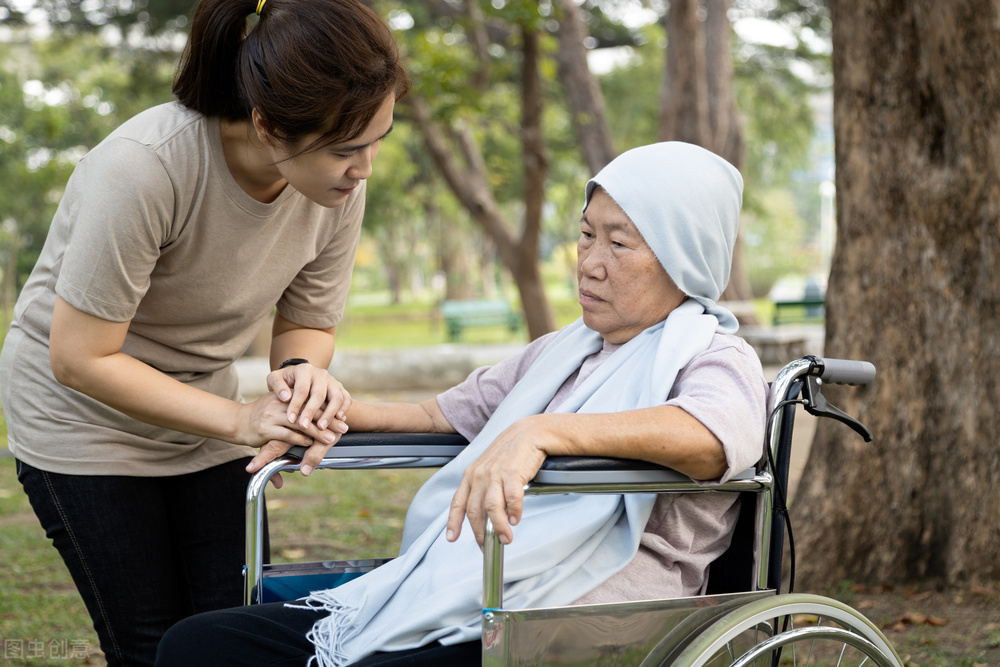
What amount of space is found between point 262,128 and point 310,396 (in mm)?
525

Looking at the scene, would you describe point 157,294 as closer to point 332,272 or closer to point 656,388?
point 332,272

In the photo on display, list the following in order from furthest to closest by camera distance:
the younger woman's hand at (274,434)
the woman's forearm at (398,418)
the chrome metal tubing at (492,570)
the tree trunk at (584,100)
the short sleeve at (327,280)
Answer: the tree trunk at (584,100) < the short sleeve at (327,280) < the woman's forearm at (398,418) < the younger woman's hand at (274,434) < the chrome metal tubing at (492,570)

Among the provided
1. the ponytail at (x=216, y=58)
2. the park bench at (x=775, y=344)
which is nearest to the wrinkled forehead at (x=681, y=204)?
the ponytail at (x=216, y=58)

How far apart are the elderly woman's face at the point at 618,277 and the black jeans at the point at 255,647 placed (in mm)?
677

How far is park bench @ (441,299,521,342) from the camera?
1752 cm

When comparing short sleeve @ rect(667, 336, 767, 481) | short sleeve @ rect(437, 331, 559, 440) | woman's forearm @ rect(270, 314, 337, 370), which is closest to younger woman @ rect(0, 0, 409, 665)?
woman's forearm @ rect(270, 314, 337, 370)

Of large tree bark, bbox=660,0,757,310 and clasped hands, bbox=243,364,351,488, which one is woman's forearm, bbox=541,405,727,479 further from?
large tree bark, bbox=660,0,757,310

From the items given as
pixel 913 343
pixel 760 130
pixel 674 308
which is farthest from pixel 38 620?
pixel 760 130

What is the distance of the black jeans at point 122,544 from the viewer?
77.6 inches

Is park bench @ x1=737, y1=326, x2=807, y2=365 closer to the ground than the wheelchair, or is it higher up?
closer to the ground

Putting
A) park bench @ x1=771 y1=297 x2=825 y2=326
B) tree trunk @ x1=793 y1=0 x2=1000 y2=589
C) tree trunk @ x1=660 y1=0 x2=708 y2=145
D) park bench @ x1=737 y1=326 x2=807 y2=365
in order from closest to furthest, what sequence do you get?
1. tree trunk @ x1=793 y1=0 x2=1000 y2=589
2. tree trunk @ x1=660 y1=0 x2=708 y2=145
3. park bench @ x1=737 y1=326 x2=807 y2=365
4. park bench @ x1=771 y1=297 x2=825 y2=326


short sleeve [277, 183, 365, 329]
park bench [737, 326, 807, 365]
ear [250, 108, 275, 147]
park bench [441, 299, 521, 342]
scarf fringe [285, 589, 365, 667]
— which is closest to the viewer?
scarf fringe [285, 589, 365, 667]

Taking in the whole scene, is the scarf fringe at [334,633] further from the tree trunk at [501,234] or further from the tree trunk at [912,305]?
the tree trunk at [501,234]

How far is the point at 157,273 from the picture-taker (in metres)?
1.96
